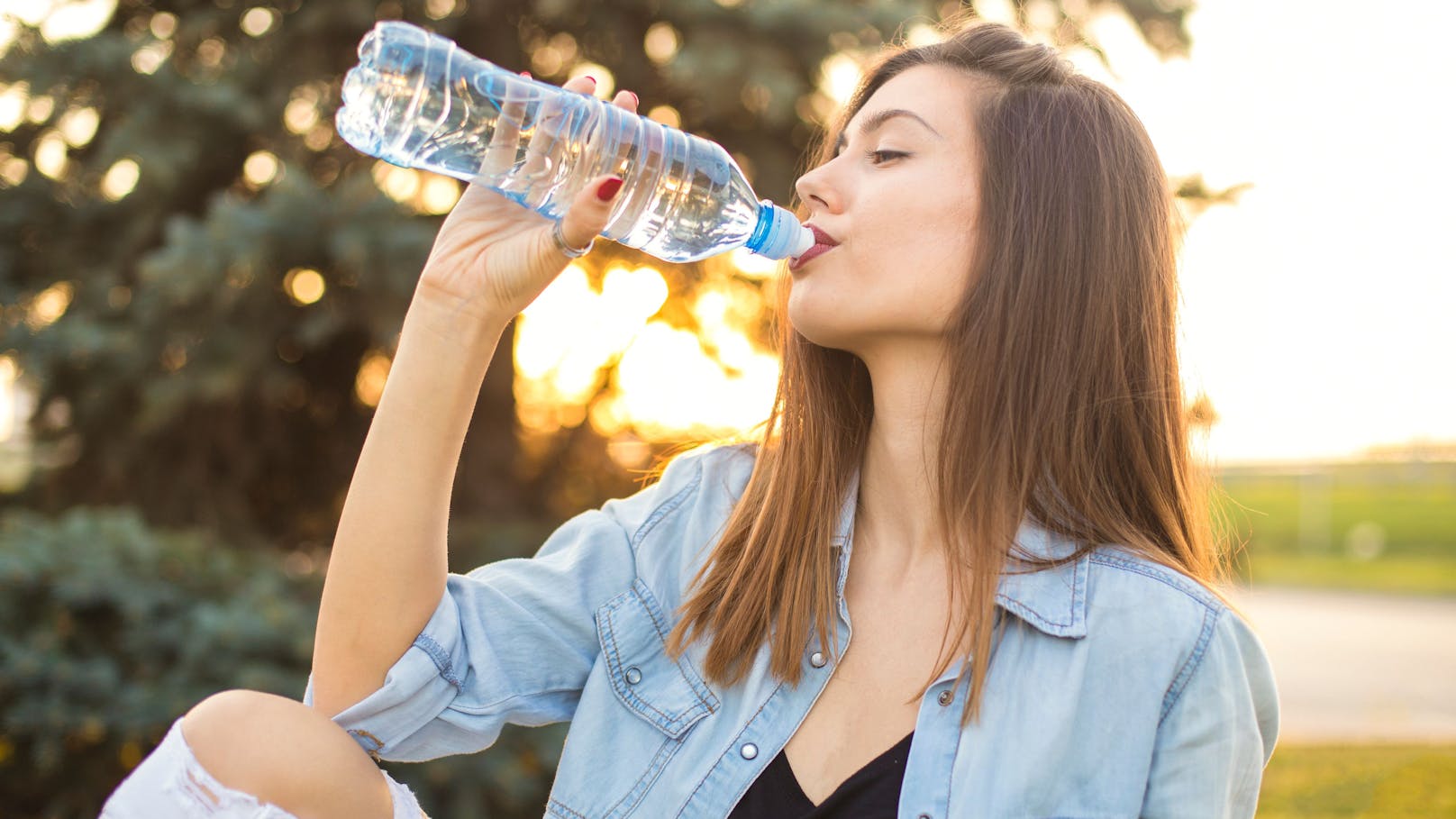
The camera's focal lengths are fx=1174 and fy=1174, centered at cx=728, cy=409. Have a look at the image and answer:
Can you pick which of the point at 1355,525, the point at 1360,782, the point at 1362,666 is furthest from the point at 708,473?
the point at 1355,525

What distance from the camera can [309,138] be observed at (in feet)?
11.7

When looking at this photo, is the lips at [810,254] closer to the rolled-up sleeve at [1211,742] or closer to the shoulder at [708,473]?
the shoulder at [708,473]

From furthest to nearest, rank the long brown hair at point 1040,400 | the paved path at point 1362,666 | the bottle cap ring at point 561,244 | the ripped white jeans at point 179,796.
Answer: the paved path at point 1362,666 < the long brown hair at point 1040,400 < the bottle cap ring at point 561,244 < the ripped white jeans at point 179,796

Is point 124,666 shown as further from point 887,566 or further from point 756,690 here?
point 887,566

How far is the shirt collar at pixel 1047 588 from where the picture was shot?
1.59 metres

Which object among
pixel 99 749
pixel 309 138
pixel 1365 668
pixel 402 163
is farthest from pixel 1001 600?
pixel 1365 668

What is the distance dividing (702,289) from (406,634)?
2232 millimetres

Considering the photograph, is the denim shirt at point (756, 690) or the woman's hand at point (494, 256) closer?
the denim shirt at point (756, 690)

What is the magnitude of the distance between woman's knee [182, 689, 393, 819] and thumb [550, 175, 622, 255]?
0.74 meters

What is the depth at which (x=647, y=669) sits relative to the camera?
1.83 metres

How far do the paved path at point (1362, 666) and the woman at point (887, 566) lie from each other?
115 inches

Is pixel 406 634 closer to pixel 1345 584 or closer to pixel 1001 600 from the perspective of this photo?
pixel 1001 600

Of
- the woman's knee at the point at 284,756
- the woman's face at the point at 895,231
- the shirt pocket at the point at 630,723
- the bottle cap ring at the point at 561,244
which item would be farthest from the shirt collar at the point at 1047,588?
the woman's knee at the point at 284,756

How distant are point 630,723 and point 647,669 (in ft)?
0.28
